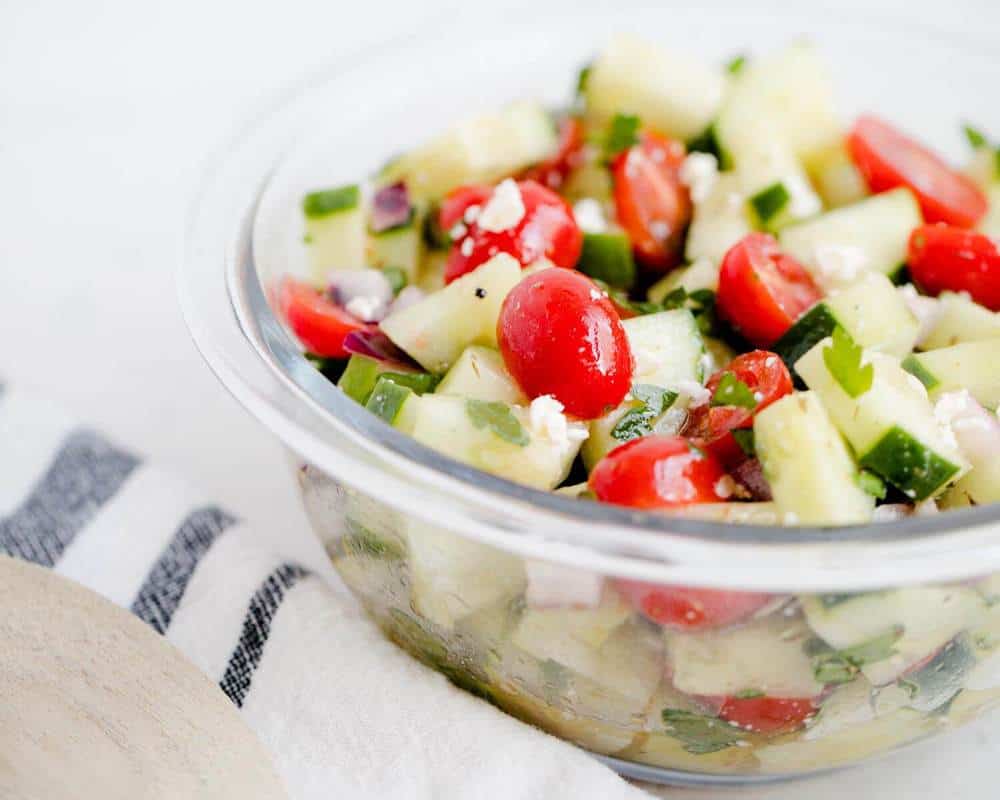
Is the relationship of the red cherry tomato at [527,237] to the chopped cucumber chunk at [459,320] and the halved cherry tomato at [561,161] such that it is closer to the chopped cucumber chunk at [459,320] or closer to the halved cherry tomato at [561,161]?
the chopped cucumber chunk at [459,320]

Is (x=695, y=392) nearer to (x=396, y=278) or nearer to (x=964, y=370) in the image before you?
(x=964, y=370)

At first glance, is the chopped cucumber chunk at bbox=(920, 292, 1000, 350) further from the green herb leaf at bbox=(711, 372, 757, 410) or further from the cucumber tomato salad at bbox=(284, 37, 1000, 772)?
the green herb leaf at bbox=(711, 372, 757, 410)

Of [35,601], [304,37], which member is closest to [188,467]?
[35,601]

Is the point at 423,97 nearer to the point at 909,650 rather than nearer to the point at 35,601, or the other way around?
the point at 35,601

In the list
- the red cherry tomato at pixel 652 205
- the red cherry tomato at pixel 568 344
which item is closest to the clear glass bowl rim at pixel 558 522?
the red cherry tomato at pixel 568 344

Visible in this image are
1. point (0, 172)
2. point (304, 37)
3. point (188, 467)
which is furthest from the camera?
point (304, 37)

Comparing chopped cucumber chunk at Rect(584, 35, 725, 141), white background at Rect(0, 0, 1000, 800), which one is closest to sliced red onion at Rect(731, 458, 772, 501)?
white background at Rect(0, 0, 1000, 800)

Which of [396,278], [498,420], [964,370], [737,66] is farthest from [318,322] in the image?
[737,66]
